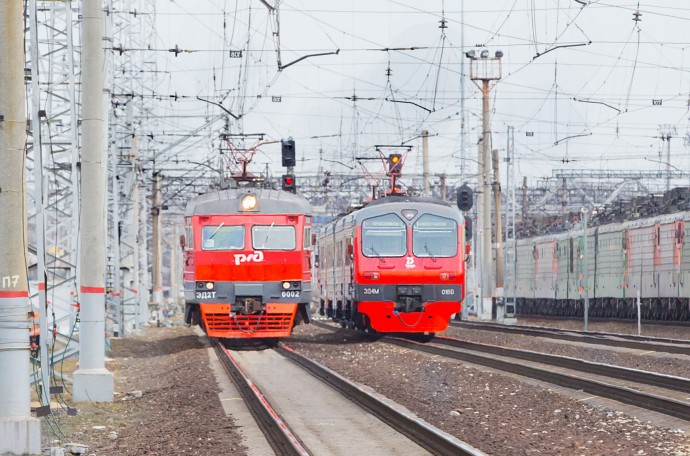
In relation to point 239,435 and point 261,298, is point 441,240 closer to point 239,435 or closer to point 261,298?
point 261,298

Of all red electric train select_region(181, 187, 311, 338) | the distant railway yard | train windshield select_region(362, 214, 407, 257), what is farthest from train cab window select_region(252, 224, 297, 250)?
the distant railway yard

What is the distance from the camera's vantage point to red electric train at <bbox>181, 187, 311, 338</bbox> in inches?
1017

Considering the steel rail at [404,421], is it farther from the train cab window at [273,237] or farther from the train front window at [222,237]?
the train front window at [222,237]

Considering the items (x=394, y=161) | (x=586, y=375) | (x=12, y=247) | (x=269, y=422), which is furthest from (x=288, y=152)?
(x=12, y=247)

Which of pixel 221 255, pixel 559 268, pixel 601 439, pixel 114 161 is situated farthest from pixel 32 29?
pixel 559 268

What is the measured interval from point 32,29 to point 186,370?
9733 millimetres

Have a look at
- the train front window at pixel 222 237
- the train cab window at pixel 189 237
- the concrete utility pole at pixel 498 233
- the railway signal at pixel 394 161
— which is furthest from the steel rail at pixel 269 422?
the concrete utility pole at pixel 498 233

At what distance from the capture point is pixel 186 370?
22.5 m

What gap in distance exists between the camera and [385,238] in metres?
27.6

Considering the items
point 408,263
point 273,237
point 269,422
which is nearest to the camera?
point 269,422

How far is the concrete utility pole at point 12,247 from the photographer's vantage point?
10859mm

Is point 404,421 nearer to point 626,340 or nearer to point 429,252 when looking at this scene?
point 429,252

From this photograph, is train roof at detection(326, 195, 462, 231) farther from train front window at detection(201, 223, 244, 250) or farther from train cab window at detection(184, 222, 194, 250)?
A: train cab window at detection(184, 222, 194, 250)

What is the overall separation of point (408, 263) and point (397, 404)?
1182cm
